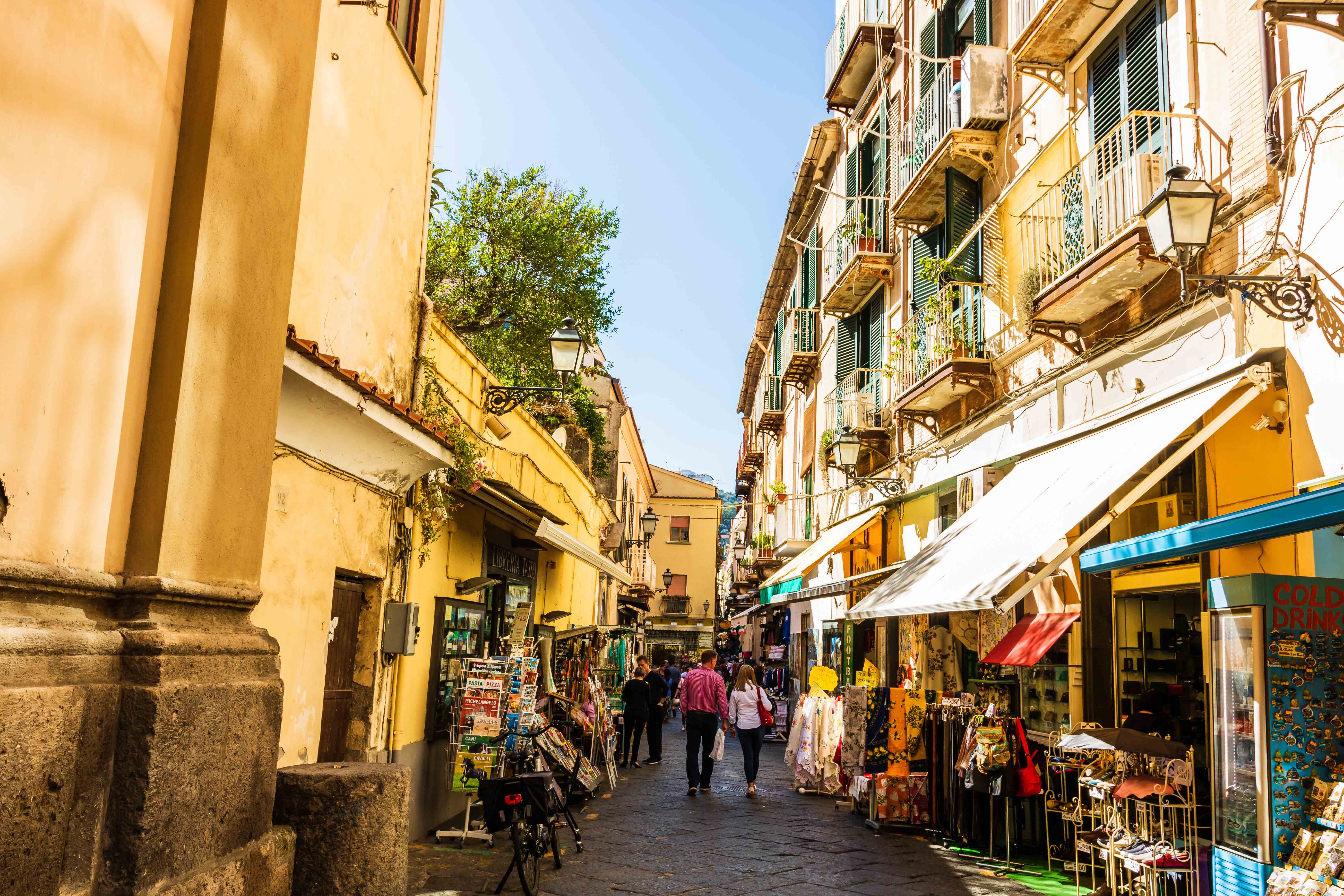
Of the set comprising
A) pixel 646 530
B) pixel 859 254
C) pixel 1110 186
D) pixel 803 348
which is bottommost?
pixel 646 530

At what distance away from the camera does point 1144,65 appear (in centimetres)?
864

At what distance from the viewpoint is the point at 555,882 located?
726 cm

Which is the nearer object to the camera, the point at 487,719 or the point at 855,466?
the point at 487,719

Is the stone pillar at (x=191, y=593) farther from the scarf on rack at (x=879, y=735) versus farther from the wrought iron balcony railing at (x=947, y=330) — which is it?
the wrought iron balcony railing at (x=947, y=330)

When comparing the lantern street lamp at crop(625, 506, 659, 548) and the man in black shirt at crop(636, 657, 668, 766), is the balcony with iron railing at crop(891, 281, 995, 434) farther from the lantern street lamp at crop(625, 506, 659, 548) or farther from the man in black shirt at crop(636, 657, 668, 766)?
the lantern street lamp at crop(625, 506, 659, 548)

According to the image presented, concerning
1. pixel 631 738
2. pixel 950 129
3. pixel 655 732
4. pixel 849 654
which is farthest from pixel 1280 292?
pixel 655 732

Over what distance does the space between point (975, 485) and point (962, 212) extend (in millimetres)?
3242

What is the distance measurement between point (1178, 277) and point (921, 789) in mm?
5095

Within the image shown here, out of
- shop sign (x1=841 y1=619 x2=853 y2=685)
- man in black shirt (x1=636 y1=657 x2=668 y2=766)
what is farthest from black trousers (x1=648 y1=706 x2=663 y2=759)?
shop sign (x1=841 y1=619 x2=853 y2=685)

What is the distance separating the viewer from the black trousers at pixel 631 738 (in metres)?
15.7

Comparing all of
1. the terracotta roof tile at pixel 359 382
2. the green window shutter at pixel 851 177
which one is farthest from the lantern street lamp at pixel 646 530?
the terracotta roof tile at pixel 359 382

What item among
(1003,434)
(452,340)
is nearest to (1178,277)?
(1003,434)

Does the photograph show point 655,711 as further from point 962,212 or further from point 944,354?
point 962,212

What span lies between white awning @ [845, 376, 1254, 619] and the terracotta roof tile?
384 centimetres
